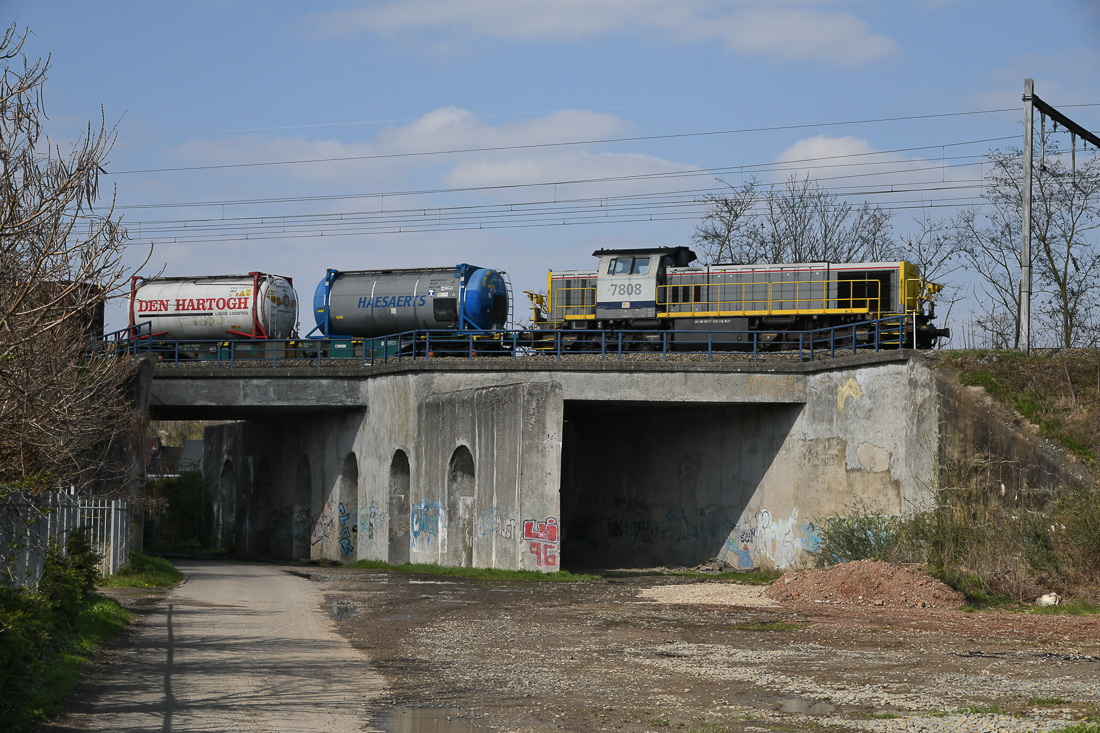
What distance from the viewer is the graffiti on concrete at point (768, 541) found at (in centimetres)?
2358

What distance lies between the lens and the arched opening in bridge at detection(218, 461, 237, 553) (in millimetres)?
39594

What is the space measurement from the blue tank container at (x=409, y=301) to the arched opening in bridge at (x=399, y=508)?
4.78 metres

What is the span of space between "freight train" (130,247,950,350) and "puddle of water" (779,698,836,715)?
16.5 metres

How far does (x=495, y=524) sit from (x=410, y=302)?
33.1 ft

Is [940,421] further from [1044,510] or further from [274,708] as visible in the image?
[274,708]

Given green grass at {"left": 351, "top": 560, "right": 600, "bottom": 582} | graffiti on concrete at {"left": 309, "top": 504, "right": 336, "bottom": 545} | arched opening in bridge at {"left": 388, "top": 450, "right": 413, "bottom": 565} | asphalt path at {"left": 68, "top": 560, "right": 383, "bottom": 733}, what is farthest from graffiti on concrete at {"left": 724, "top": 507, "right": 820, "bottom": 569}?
graffiti on concrete at {"left": 309, "top": 504, "right": 336, "bottom": 545}

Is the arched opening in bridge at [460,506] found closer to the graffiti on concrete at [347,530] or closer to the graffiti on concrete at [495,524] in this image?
the graffiti on concrete at [495,524]

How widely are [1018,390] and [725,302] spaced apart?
9.31m


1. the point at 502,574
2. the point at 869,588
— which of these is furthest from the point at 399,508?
the point at 869,588

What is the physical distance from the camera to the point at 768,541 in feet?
80.5

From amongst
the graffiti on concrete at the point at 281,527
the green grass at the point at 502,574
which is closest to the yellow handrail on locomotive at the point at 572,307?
the green grass at the point at 502,574

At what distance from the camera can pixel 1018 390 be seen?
20438mm

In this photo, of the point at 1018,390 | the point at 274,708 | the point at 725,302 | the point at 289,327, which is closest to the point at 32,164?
the point at 274,708

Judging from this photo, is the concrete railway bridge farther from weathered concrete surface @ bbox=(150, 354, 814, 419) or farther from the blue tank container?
the blue tank container
